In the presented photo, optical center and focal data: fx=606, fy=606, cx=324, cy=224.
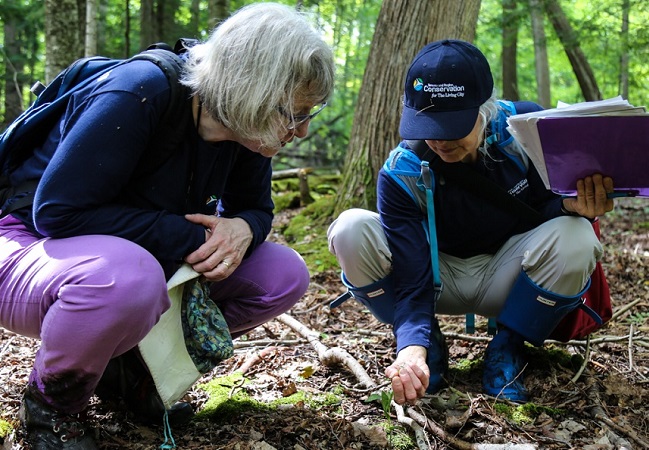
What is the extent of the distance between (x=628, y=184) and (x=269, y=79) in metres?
1.43

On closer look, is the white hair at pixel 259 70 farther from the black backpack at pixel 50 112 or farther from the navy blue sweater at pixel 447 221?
the navy blue sweater at pixel 447 221

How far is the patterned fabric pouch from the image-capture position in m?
2.26

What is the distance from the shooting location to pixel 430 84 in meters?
2.36

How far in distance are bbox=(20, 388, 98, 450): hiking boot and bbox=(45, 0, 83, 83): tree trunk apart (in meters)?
6.35

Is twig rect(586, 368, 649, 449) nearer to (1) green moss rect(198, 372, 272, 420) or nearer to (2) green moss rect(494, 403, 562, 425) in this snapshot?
(2) green moss rect(494, 403, 562, 425)

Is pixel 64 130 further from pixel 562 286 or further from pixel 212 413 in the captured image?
pixel 562 286

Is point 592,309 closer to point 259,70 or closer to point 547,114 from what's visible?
point 547,114

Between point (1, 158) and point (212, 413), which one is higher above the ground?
point (1, 158)

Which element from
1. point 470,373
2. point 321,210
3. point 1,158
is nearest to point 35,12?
point 321,210

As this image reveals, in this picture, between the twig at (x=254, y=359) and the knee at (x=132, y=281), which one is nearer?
the knee at (x=132, y=281)

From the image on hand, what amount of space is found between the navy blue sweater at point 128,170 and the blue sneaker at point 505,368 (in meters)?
1.39

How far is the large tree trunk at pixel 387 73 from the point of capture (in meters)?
4.73

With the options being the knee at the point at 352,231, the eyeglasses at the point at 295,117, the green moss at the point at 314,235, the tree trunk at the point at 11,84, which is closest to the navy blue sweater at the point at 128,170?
the eyeglasses at the point at 295,117

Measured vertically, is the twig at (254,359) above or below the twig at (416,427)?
below
